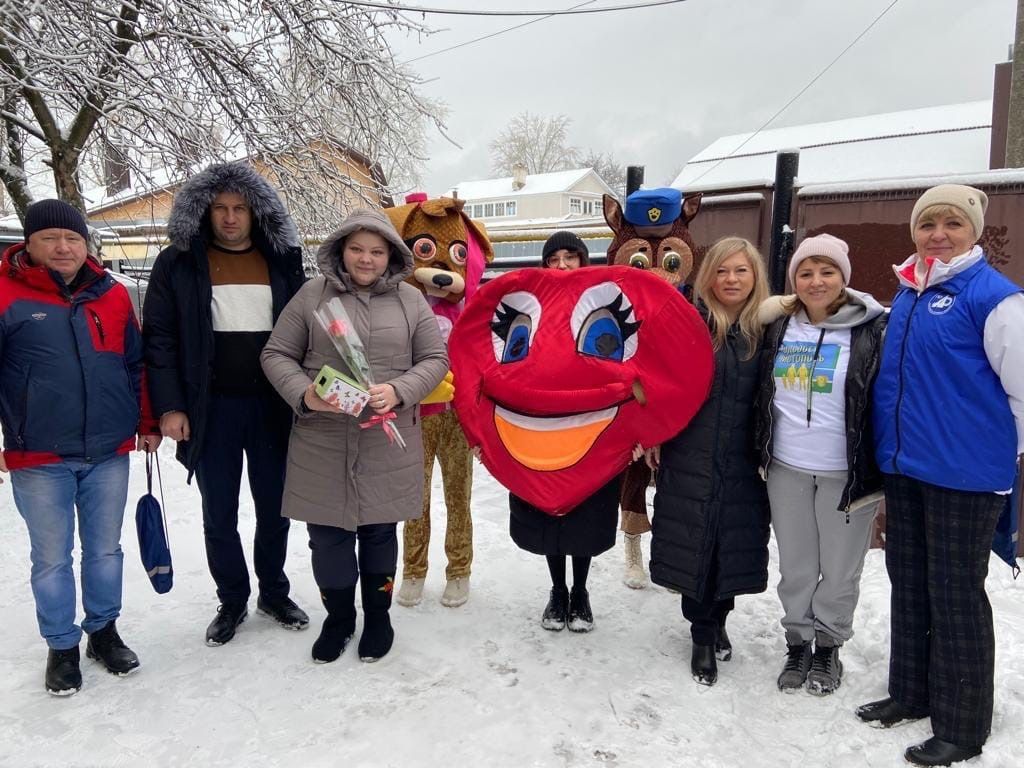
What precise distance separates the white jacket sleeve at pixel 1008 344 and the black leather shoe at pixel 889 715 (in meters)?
1.20

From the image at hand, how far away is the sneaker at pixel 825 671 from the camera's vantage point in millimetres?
2777

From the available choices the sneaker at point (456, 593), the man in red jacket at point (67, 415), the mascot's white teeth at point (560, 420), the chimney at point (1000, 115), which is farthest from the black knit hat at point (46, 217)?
the chimney at point (1000, 115)

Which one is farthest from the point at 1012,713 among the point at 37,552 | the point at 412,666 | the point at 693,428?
the point at 37,552

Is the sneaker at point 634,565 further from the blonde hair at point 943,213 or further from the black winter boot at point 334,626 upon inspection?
the blonde hair at point 943,213

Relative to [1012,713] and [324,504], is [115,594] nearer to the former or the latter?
[324,504]

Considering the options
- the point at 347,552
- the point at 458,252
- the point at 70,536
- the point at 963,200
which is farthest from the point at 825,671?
the point at 70,536

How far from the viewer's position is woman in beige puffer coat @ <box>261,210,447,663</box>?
2.82 metres

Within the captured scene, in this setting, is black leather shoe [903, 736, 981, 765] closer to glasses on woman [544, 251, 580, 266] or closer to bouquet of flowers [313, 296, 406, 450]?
bouquet of flowers [313, 296, 406, 450]

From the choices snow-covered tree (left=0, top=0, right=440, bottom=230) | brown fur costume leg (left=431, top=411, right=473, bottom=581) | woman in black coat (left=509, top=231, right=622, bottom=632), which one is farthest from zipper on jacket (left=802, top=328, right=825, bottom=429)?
snow-covered tree (left=0, top=0, right=440, bottom=230)

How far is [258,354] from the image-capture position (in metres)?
2.99

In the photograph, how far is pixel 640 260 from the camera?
3.67 m

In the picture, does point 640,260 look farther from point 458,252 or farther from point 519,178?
point 519,178

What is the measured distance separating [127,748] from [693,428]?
2.45 m

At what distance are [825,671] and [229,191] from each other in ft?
10.6
